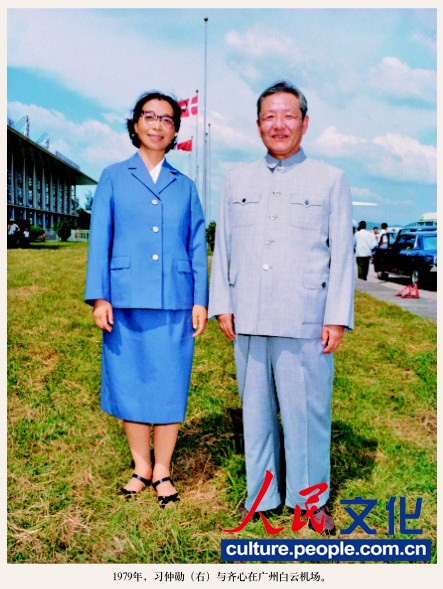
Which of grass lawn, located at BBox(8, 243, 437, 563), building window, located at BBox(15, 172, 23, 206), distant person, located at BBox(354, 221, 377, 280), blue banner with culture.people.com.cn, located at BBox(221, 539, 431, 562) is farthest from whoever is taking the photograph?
building window, located at BBox(15, 172, 23, 206)

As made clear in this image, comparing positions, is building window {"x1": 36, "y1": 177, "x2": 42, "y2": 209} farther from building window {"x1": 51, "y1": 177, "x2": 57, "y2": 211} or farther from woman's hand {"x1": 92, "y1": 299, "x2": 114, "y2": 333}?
woman's hand {"x1": 92, "y1": 299, "x2": 114, "y2": 333}

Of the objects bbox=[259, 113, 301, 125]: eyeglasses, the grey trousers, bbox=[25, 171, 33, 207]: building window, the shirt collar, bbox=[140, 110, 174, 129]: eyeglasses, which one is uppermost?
bbox=[25, 171, 33, 207]: building window

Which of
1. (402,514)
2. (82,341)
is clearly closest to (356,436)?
(402,514)

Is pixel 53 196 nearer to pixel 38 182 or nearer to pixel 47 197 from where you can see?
pixel 47 197

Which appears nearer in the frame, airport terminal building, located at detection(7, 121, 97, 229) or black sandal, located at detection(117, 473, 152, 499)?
black sandal, located at detection(117, 473, 152, 499)

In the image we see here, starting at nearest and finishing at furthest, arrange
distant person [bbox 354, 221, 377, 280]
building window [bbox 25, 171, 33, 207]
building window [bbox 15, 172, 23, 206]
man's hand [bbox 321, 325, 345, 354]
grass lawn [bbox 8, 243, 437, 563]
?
1. man's hand [bbox 321, 325, 345, 354]
2. grass lawn [bbox 8, 243, 437, 563]
3. distant person [bbox 354, 221, 377, 280]
4. building window [bbox 15, 172, 23, 206]
5. building window [bbox 25, 171, 33, 207]

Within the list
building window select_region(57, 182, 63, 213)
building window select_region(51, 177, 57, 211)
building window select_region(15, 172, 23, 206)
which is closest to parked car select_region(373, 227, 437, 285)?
building window select_region(15, 172, 23, 206)

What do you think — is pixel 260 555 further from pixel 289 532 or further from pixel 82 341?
pixel 82 341

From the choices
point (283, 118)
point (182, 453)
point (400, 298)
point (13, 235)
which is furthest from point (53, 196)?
point (283, 118)

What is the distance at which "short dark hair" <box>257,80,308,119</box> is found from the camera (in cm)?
249

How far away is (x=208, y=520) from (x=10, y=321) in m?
4.54

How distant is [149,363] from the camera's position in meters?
2.90

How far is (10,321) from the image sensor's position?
6.65 m

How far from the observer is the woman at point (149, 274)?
9.20 ft
